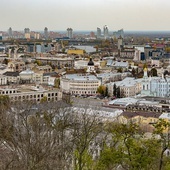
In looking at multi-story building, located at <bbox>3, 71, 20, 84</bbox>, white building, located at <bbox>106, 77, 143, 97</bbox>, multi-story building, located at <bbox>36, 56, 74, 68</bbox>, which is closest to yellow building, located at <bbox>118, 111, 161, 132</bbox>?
white building, located at <bbox>106, 77, 143, 97</bbox>

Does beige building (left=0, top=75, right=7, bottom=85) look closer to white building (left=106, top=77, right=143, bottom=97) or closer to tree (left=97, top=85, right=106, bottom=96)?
tree (left=97, top=85, right=106, bottom=96)

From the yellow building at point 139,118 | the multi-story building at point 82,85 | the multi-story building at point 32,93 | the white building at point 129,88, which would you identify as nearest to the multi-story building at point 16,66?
the multi-story building at point 82,85

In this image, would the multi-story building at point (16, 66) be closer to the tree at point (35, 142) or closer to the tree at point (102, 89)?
the tree at point (102, 89)

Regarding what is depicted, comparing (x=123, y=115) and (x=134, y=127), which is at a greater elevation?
(x=134, y=127)

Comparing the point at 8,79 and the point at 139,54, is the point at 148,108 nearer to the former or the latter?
the point at 8,79

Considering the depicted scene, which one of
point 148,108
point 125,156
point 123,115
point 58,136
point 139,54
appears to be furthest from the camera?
point 139,54

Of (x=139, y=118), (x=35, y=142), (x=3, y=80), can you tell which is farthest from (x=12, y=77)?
(x=35, y=142)

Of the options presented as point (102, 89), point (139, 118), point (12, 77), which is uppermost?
point (139, 118)

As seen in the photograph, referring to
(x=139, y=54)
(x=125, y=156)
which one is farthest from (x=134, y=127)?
(x=139, y=54)

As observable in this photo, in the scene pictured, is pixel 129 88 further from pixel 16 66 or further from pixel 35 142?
pixel 35 142

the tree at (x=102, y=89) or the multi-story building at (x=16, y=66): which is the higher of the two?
the multi-story building at (x=16, y=66)

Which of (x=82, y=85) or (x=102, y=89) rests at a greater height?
(x=82, y=85)
